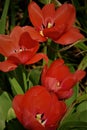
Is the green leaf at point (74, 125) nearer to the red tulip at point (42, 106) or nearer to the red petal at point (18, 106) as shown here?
the red tulip at point (42, 106)

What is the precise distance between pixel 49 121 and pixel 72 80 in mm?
152

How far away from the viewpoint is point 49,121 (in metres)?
1.27

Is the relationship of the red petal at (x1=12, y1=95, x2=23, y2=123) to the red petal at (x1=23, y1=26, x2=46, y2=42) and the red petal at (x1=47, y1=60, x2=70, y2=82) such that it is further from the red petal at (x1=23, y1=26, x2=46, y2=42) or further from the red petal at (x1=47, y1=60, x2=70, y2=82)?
the red petal at (x1=23, y1=26, x2=46, y2=42)

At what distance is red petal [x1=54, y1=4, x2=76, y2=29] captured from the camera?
1452 mm

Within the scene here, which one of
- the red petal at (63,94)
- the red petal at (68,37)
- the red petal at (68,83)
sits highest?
the red petal at (68,37)

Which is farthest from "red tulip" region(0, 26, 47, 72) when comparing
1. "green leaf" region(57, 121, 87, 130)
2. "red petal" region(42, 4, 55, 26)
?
"green leaf" region(57, 121, 87, 130)

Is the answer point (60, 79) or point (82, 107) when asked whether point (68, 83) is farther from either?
point (82, 107)

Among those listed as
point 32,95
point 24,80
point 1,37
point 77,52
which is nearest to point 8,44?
point 1,37

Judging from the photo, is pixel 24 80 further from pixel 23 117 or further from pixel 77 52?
pixel 77 52

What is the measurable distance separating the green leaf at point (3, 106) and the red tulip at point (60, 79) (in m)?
0.18

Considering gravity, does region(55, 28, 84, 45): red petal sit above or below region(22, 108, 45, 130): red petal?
above

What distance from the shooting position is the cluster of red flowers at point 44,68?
1244mm

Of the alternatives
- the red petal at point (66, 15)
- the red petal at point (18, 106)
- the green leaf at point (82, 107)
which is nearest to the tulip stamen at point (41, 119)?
the red petal at point (18, 106)

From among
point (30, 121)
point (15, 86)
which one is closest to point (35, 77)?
point (15, 86)
